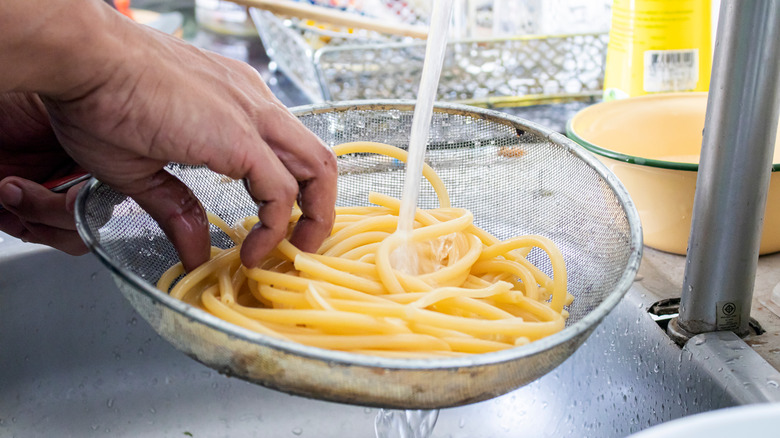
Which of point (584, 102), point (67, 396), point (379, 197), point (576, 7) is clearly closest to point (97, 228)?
point (379, 197)

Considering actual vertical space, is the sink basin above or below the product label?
below

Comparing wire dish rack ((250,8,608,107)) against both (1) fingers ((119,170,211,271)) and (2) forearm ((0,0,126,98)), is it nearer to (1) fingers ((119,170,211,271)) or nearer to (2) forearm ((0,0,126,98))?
(1) fingers ((119,170,211,271))

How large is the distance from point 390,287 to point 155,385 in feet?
1.46

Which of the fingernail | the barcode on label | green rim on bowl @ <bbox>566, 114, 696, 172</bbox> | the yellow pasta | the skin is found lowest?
the yellow pasta

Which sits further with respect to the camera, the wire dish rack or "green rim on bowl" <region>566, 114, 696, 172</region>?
the wire dish rack

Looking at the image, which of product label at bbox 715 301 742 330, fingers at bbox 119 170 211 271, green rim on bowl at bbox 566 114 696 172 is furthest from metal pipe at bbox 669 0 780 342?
fingers at bbox 119 170 211 271

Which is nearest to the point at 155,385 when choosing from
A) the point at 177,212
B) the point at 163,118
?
the point at 177,212

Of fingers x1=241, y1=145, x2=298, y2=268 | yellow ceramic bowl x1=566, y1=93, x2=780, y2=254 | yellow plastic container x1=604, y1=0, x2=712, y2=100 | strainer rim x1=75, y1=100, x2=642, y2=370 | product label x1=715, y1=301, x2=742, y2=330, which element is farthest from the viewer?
yellow plastic container x1=604, y1=0, x2=712, y2=100

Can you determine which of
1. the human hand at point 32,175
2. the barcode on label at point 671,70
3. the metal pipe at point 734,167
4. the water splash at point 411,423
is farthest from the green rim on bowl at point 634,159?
the human hand at point 32,175

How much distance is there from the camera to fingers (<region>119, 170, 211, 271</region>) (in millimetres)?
589

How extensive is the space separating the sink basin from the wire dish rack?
0.68m

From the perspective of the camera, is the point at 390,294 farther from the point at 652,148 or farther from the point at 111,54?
the point at 652,148

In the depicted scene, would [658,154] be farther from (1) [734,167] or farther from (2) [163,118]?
(2) [163,118]

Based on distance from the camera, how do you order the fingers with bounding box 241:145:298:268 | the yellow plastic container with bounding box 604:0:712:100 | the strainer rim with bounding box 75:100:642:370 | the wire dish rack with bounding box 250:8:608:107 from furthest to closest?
the wire dish rack with bounding box 250:8:608:107, the yellow plastic container with bounding box 604:0:712:100, the fingers with bounding box 241:145:298:268, the strainer rim with bounding box 75:100:642:370
